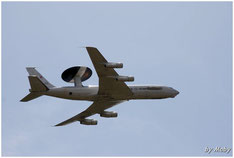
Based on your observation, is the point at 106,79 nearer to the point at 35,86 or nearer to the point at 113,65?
the point at 113,65

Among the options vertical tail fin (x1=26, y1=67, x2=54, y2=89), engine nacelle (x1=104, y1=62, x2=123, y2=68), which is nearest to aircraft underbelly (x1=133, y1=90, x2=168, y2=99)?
engine nacelle (x1=104, y1=62, x2=123, y2=68)

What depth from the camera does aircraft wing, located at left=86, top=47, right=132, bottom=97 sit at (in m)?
66.5

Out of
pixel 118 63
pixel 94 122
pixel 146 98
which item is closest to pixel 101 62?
A: pixel 118 63

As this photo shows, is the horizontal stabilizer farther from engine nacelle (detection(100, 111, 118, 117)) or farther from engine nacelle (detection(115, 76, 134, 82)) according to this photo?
engine nacelle (detection(100, 111, 118, 117))

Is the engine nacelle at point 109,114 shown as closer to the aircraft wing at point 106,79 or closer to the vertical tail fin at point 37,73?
the aircraft wing at point 106,79

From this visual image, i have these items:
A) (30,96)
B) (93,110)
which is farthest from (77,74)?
(93,110)

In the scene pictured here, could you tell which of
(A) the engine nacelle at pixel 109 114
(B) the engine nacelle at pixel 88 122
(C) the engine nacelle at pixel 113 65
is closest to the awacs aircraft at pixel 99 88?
(C) the engine nacelle at pixel 113 65

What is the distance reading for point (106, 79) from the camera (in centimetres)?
7106

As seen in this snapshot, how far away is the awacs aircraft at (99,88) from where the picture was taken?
69250 millimetres

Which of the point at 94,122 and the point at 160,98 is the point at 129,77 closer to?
the point at 160,98

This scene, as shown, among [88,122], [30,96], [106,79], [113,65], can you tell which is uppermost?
[113,65]

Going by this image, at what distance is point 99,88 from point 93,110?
975cm

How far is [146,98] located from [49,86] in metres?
14.6

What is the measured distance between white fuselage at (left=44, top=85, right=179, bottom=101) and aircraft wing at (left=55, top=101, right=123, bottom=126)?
402 centimetres
